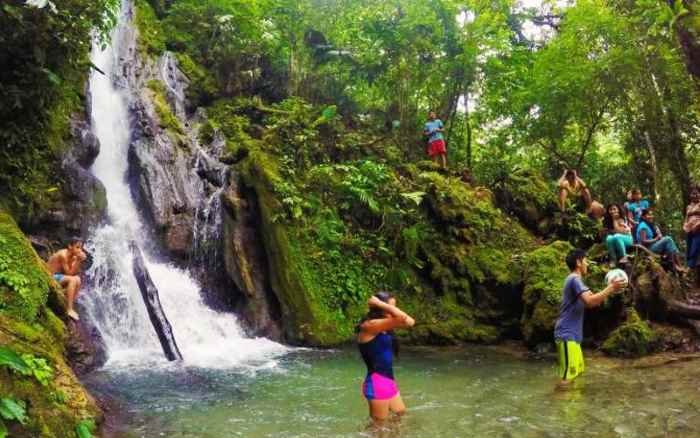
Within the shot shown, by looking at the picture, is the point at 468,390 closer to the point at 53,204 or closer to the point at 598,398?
the point at 598,398

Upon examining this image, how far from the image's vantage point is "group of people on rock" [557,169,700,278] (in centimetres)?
1184

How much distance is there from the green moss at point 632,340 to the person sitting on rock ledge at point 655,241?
263 centimetres

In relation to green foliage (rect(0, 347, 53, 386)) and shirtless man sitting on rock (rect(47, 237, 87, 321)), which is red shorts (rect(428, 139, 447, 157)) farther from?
green foliage (rect(0, 347, 53, 386))

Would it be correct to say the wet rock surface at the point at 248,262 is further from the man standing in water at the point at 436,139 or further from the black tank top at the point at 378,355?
the black tank top at the point at 378,355

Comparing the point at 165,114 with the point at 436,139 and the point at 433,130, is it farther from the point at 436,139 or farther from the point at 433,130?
the point at 436,139

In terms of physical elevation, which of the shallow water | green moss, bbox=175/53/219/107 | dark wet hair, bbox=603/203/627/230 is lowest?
the shallow water

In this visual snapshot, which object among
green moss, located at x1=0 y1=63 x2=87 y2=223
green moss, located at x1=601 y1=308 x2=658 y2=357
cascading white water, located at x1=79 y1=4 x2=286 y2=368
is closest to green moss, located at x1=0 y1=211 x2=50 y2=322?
cascading white water, located at x1=79 y1=4 x2=286 y2=368

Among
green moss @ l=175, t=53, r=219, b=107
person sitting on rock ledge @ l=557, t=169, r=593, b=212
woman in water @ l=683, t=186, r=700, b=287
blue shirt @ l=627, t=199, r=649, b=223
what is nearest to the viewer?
woman in water @ l=683, t=186, r=700, b=287

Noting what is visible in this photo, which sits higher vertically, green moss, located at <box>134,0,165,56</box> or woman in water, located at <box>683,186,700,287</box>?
green moss, located at <box>134,0,165,56</box>

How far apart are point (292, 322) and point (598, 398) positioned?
638cm

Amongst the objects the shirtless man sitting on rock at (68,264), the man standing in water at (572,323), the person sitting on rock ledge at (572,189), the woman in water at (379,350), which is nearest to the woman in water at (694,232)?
the person sitting on rock ledge at (572,189)

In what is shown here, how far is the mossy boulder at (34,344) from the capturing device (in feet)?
17.0

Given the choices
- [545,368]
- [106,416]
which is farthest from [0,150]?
[545,368]

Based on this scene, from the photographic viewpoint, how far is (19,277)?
6.86 m
